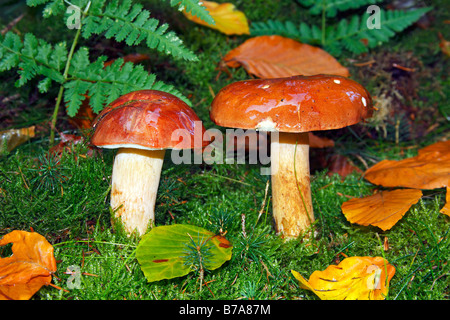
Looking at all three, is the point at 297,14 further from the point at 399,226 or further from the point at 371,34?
the point at 399,226

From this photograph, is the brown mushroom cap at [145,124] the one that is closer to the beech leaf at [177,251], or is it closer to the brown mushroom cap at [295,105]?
the brown mushroom cap at [295,105]

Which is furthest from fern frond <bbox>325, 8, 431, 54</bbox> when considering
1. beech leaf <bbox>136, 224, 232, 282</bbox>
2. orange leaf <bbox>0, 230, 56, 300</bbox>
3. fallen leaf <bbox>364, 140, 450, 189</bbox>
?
orange leaf <bbox>0, 230, 56, 300</bbox>

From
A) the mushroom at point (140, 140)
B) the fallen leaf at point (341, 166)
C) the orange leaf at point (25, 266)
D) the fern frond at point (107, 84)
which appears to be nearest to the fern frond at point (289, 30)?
the fallen leaf at point (341, 166)

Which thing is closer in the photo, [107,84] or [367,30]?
[107,84]

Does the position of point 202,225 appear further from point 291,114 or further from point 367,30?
point 367,30

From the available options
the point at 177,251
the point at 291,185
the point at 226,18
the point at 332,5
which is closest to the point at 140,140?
the point at 177,251

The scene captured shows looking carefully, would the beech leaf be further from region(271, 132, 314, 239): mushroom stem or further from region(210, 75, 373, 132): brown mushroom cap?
region(210, 75, 373, 132): brown mushroom cap
